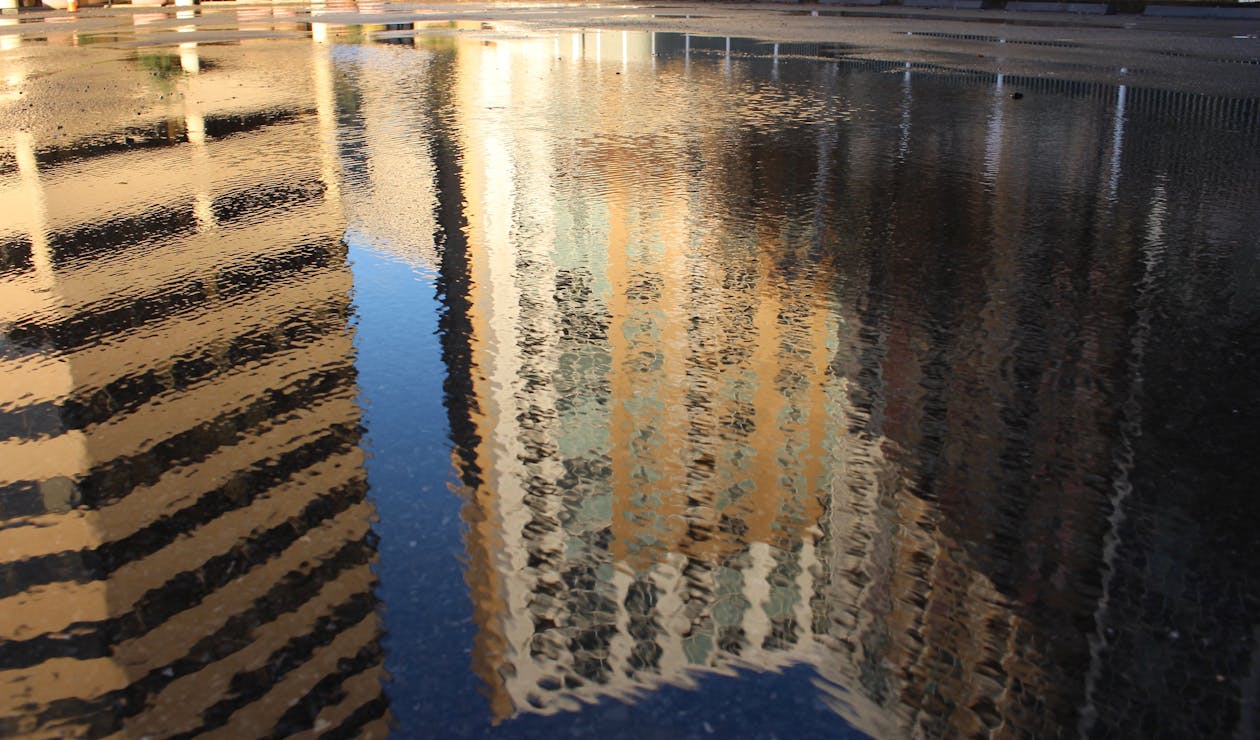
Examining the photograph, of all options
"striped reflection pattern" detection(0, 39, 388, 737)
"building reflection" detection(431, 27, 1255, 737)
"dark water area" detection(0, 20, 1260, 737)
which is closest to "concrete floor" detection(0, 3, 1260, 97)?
"building reflection" detection(431, 27, 1255, 737)

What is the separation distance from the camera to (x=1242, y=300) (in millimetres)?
6238

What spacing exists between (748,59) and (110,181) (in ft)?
52.1

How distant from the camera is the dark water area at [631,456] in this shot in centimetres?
300

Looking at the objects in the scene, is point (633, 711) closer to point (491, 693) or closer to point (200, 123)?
point (491, 693)

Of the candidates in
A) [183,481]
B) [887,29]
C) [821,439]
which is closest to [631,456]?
[821,439]

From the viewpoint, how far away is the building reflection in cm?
310

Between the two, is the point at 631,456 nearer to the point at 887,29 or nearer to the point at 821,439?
the point at 821,439

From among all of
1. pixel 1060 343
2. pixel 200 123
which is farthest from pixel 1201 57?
pixel 1060 343

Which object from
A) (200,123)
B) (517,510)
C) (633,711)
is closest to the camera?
(633,711)

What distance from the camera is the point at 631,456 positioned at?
14.3 ft

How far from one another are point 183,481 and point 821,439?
234cm

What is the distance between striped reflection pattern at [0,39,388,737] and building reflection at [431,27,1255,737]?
479 millimetres

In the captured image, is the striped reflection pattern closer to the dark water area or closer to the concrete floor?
the dark water area

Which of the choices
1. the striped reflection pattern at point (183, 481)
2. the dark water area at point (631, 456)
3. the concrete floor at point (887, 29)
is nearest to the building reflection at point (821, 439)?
the dark water area at point (631, 456)
